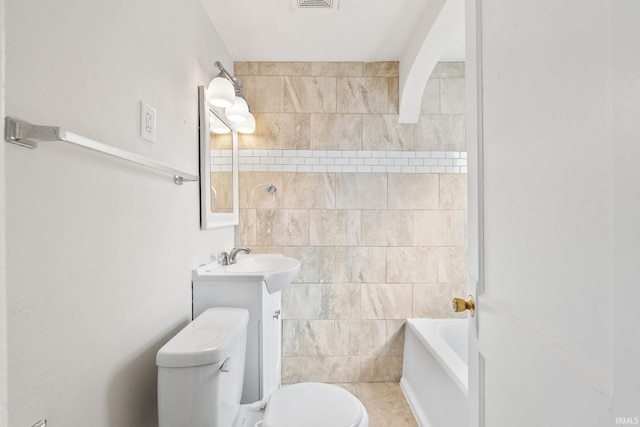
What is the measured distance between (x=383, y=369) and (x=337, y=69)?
2314 mm

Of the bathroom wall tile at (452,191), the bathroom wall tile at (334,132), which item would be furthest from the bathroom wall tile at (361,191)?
the bathroom wall tile at (452,191)

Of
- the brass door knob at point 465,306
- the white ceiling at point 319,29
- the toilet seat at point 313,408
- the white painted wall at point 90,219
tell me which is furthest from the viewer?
the white ceiling at point 319,29

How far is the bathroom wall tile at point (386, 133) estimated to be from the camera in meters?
2.37

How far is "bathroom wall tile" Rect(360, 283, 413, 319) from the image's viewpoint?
7.73 ft

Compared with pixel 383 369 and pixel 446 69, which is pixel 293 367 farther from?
pixel 446 69

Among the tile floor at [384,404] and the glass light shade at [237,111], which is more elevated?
the glass light shade at [237,111]

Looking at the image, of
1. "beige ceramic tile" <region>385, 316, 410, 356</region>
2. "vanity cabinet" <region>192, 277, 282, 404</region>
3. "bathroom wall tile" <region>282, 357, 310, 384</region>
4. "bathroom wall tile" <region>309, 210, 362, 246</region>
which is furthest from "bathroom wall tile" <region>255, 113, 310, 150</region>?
"bathroom wall tile" <region>282, 357, 310, 384</region>

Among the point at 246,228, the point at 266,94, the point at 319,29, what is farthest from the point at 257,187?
the point at 319,29

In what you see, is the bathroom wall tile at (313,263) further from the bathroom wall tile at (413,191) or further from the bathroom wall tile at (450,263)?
the bathroom wall tile at (450,263)

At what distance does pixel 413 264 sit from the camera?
7.77 feet

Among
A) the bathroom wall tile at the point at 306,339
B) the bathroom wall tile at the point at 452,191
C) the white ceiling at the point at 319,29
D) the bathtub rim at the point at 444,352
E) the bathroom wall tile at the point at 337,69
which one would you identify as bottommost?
the bathroom wall tile at the point at 306,339

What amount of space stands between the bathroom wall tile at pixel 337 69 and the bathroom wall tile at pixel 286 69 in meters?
0.06

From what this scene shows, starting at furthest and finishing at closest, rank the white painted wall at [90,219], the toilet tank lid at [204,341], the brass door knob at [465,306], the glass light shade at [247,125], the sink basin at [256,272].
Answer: the glass light shade at [247,125]
the sink basin at [256,272]
the toilet tank lid at [204,341]
the brass door knob at [465,306]
the white painted wall at [90,219]

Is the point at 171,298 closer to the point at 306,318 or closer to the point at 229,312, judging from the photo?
the point at 229,312
